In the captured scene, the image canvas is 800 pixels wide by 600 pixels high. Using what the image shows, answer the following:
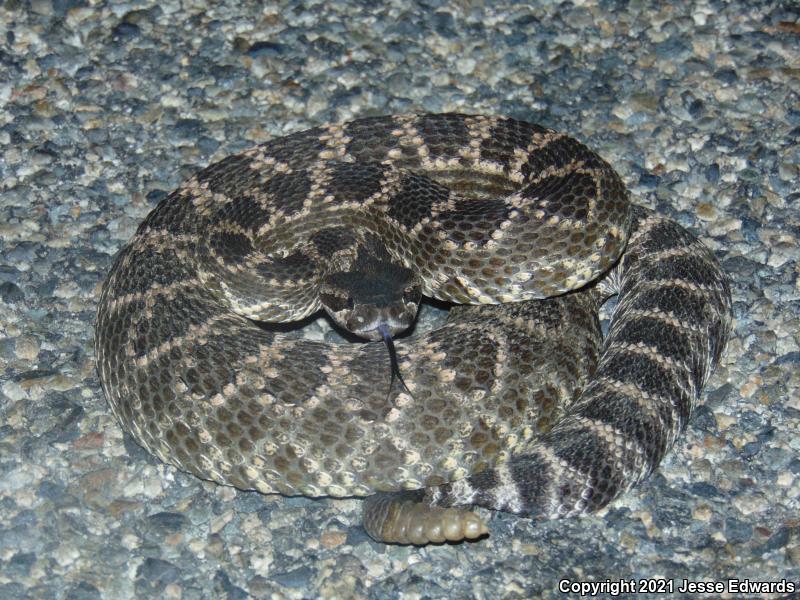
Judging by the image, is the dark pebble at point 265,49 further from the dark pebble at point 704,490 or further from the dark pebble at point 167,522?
the dark pebble at point 704,490

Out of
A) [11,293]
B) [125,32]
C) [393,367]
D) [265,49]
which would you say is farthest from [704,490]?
[125,32]

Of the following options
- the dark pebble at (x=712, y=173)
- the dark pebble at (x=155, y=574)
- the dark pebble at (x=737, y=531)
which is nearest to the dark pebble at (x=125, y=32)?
the dark pebble at (x=712, y=173)

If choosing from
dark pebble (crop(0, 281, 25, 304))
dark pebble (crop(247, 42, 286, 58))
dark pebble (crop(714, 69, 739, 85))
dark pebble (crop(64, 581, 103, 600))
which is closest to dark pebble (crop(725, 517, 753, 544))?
dark pebble (crop(64, 581, 103, 600))

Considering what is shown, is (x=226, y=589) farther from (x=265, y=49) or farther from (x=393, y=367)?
(x=265, y=49)

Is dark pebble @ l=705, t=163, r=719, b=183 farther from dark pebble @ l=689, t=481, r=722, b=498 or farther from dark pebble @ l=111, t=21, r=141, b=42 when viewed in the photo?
dark pebble @ l=111, t=21, r=141, b=42

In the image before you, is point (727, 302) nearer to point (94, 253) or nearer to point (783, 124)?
point (783, 124)

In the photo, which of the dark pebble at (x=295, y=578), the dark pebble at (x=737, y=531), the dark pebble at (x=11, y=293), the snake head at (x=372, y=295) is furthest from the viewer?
the dark pebble at (x=11, y=293)
